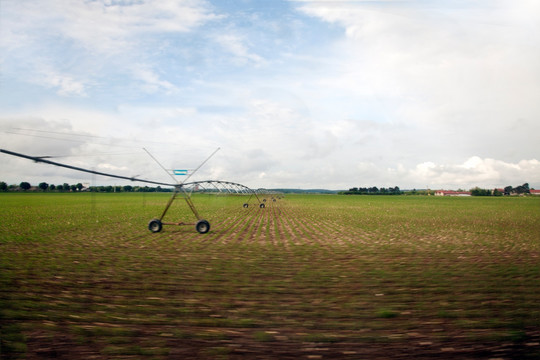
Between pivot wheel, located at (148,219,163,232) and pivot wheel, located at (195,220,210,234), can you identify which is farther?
pivot wheel, located at (148,219,163,232)

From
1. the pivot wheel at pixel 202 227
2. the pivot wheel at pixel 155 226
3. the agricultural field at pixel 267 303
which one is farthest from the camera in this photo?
the pivot wheel at pixel 155 226

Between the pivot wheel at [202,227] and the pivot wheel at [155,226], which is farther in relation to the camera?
the pivot wheel at [155,226]

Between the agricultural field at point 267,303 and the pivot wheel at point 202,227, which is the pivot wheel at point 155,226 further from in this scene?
the agricultural field at point 267,303

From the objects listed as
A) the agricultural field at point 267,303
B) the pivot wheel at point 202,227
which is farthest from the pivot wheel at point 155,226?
the agricultural field at point 267,303

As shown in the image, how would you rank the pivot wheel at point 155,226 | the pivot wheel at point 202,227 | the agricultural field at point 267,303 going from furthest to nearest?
the pivot wheel at point 155,226 < the pivot wheel at point 202,227 < the agricultural field at point 267,303

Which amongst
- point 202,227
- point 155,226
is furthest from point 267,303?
point 155,226

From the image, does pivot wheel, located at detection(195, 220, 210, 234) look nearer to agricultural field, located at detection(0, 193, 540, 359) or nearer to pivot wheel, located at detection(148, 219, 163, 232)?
pivot wheel, located at detection(148, 219, 163, 232)

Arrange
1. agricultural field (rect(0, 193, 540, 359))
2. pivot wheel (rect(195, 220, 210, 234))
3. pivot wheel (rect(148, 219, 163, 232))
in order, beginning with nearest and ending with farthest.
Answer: agricultural field (rect(0, 193, 540, 359)) < pivot wheel (rect(195, 220, 210, 234)) < pivot wheel (rect(148, 219, 163, 232))

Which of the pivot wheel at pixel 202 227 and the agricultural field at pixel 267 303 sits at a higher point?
the pivot wheel at pixel 202 227

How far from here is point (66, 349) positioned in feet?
14.6

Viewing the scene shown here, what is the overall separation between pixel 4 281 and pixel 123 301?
358cm

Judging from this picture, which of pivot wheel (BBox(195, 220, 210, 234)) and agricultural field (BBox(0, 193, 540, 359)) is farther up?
pivot wheel (BBox(195, 220, 210, 234))

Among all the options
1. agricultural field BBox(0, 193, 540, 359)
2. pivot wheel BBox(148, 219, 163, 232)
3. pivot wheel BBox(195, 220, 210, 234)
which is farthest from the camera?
pivot wheel BBox(148, 219, 163, 232)

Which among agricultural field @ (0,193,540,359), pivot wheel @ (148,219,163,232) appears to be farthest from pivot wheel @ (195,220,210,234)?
agricultural field @ (0,193,540,359)
